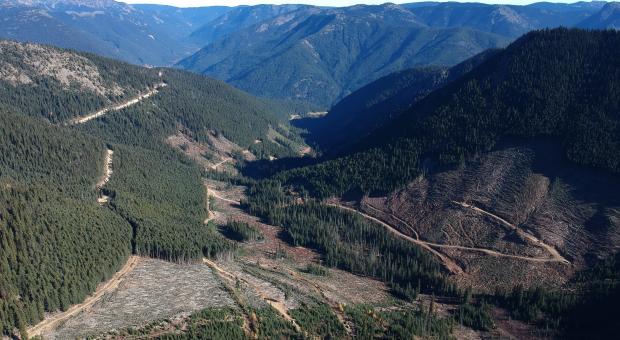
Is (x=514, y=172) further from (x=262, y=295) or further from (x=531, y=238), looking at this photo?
(x=262, y=295)

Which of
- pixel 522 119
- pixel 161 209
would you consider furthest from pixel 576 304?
pixel 161 209

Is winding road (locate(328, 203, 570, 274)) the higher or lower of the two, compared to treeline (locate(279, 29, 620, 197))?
lower

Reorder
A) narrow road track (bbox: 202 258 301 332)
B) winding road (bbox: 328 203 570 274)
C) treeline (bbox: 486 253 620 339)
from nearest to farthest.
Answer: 1. narrow road track (bbox: 202 258 301 332)
2. treeline (bbox: 486 253 620 339)
3. winding road (bbox: 328 203 570 274)

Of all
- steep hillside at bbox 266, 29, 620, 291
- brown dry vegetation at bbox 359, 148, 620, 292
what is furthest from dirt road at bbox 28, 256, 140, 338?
steep hillside at bbox 266, 29, 620, 291

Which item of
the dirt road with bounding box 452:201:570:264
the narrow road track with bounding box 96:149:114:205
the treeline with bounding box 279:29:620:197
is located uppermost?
the treeline with bounding box 279:29:620:197

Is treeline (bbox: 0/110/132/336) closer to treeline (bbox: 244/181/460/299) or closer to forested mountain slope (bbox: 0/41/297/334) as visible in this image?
forested mountain slope (bbox: 0/41/297/334)

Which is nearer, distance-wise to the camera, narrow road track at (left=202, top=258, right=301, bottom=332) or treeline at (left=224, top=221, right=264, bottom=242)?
narrow road track at (left=202, top=258, right=301, bottom=332)

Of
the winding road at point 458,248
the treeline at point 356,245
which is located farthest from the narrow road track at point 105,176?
the winding road at point 458,248
